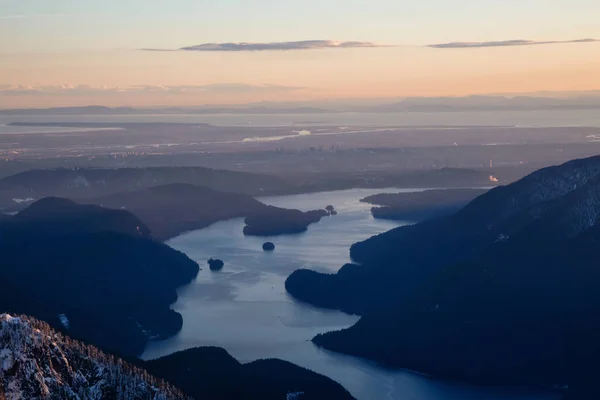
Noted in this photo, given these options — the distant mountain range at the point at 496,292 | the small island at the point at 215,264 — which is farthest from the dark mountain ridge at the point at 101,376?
the small island at the point at 215,264

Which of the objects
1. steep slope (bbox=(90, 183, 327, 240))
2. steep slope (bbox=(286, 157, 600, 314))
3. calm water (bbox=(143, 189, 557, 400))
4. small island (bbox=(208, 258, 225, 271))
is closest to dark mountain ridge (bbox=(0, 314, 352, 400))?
calm water (bbox=(143, 189, 557, 400))

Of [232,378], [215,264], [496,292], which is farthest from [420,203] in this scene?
[232,378]

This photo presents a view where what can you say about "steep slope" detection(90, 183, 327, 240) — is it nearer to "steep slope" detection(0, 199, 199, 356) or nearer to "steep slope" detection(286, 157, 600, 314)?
"steep slope" detection(0, 199, 199, 356)

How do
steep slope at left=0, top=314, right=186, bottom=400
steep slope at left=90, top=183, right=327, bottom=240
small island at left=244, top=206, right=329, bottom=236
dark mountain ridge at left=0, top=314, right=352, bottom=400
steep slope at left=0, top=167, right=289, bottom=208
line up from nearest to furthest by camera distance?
steep slope at left=0, top=314, right=186, bottom=400
dark mountain ridge at left=0, top=314, right=352, bottom=400
small island at left=244, top=206, right=329, bottom=236
steep slope at left=90, top=183, right=327, bottom=240
steep slope at left=0, top=167, right=289, bottom=208

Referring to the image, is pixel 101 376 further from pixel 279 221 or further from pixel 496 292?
pixel 279 221

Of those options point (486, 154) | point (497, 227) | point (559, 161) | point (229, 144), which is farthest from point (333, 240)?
point (229, 144)

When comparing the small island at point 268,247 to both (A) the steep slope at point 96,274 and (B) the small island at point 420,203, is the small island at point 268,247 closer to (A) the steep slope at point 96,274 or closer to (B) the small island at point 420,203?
(A) the steep slope at point 96,274
